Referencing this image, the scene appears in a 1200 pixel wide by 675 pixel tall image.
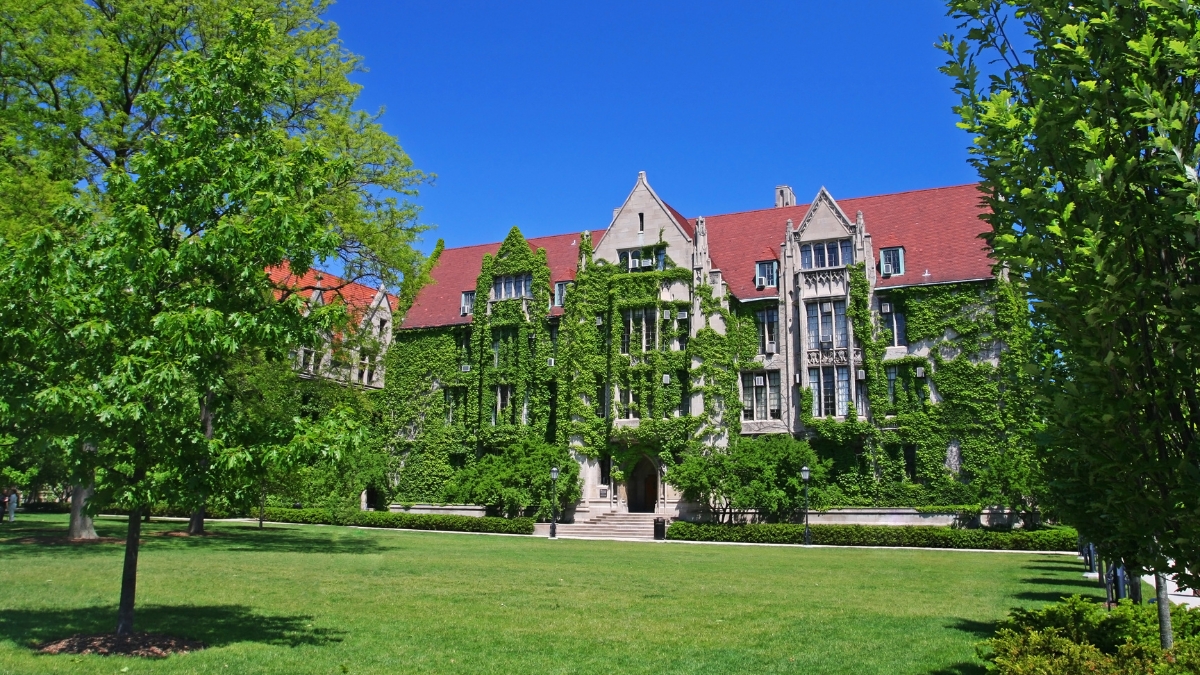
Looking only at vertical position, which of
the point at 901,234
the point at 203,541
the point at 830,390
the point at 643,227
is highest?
the point at 643,227

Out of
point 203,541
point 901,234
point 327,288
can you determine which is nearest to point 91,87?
point 327,288

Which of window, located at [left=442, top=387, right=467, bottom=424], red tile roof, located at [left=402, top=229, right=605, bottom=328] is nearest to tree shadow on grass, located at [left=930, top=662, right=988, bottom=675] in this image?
red tile roof, located at [left=402, top=229, right=605, bottom=328]

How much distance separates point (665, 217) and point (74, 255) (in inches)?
1439

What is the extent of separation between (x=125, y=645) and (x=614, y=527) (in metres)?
32.0

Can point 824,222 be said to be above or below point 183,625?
above

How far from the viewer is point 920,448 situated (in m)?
38.7

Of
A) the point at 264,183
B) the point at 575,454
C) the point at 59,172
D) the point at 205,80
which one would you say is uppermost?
the point at 59,172

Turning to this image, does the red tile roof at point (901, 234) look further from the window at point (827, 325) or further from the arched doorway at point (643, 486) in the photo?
the arched doorway at point (643, 486)

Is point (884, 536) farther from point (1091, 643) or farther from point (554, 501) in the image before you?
point (1091, 643)

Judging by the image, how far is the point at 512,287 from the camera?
49.1 meters

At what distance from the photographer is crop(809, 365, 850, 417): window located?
40.8 meters

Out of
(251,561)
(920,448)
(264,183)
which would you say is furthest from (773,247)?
(264,183)

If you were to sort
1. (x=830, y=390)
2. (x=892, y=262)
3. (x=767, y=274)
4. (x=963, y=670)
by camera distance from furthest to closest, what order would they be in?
(x=767, y=274), (x=892, y=262), (x=830, y=390), (x=963, y=670)

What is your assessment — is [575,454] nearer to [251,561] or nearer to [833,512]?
[833,512]
